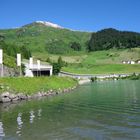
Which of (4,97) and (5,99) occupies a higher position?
(4,97)

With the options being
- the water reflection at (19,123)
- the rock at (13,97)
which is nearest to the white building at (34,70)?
the rock at (13,97)

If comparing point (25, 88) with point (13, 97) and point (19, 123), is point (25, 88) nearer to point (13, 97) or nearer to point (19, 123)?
point (13, 97)

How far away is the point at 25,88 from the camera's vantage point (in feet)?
227

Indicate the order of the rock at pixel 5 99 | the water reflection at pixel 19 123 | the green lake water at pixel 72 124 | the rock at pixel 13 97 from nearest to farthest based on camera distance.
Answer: the green lake water at pixel 72 124
the water reflection at pixel 19 123
the rock at pixel 5 99
the rock at pixel 13 97

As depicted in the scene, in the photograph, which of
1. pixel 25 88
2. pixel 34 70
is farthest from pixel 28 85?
pixel 34 70

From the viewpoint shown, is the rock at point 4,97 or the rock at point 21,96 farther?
the rock at point 21,96

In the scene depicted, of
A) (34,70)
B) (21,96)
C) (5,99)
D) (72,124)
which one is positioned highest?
(34,70)

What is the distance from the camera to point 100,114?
41.2 meters

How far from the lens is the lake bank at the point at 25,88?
205 feet

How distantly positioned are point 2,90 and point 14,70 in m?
39.9

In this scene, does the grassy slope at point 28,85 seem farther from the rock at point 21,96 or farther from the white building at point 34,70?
the white building at point 34,70

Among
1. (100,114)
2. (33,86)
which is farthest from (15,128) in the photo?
(33,86)

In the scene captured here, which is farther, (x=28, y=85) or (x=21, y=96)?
(x=28, y=85)

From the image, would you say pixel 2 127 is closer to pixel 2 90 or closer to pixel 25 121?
pixel 25 121
